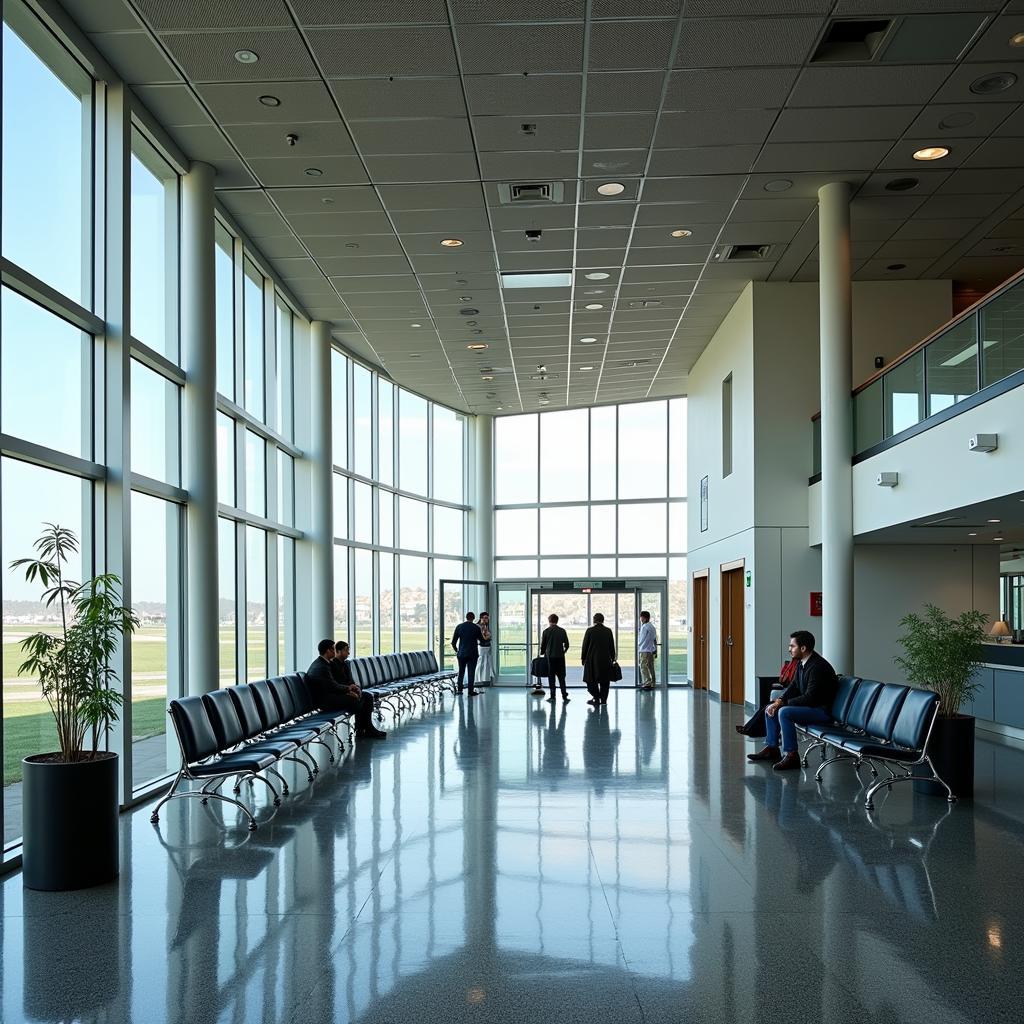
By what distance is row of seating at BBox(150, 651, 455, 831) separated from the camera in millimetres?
7105

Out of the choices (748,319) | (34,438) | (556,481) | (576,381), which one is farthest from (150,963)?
(556,481)

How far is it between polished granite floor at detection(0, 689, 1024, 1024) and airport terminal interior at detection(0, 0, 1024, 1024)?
32mm

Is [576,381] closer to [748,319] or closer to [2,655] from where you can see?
[748,319]

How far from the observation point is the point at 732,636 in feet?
53.6

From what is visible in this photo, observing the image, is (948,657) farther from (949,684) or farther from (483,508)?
(483,508)

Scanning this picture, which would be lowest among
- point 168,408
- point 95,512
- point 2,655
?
point 2,655

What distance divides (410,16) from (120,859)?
5.65 m

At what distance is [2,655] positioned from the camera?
5.98 m

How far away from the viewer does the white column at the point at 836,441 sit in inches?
424

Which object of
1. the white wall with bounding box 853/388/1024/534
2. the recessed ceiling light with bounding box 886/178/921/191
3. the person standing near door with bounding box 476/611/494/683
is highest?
the recessed ceiling light with bounding box 886/178/921/191

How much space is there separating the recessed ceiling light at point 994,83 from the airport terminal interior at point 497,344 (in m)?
0.04

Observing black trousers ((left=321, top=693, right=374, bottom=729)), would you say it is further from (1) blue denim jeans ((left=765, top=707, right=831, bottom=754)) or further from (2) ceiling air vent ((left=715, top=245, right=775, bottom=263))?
(2) ceiling air vent ((left=715, top=245, right=775, bottom=263))

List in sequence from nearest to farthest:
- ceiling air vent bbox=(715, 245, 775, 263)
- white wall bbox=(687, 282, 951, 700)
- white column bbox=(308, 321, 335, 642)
A: ceiling air vent bbox=(715, 245, 775, 263), white wall bbox=(687, 282, 951, 700), white column bbox=(308, 321, 335, 642)

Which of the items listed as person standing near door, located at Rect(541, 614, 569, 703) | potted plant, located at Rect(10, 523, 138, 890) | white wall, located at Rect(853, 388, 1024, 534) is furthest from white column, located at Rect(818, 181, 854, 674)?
potted plant, located at Rect(10, 523, 138, 890)
